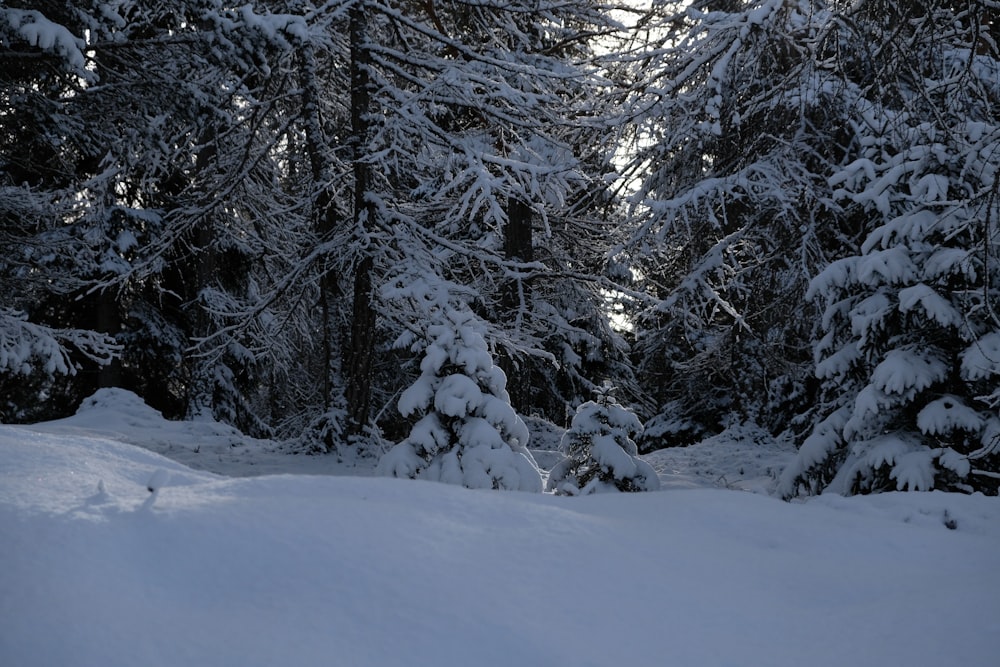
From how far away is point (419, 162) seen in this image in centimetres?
1127

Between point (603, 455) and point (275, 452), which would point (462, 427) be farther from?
point (275, 452)

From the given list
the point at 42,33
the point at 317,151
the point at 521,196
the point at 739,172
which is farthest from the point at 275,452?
the point at 739,172

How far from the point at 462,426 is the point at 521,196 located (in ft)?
14.8

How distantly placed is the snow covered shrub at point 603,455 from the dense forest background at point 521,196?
0.35m

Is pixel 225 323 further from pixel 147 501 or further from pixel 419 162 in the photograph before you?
pixel 147 501

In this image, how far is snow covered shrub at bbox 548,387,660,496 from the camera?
8781 millimetres

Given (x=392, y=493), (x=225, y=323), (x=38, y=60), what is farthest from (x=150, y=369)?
(x=392, y=493)

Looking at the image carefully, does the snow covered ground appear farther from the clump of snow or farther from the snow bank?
the clump of snow

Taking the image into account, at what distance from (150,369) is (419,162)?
409 inches

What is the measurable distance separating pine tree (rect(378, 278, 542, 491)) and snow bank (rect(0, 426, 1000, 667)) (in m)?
3.66

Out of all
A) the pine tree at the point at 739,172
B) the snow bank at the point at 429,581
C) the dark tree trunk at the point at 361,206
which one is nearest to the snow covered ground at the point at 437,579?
the snow bank at the point at 429,581

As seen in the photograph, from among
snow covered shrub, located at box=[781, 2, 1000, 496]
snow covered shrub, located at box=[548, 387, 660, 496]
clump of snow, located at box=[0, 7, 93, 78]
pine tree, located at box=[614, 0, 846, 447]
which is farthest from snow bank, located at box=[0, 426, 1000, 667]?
clump of snow, located at box=[0, 7, 93, 78]

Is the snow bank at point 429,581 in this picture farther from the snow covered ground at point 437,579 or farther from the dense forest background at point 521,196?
the dense forest background at point 521,196

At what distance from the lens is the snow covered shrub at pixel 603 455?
8781 mm
